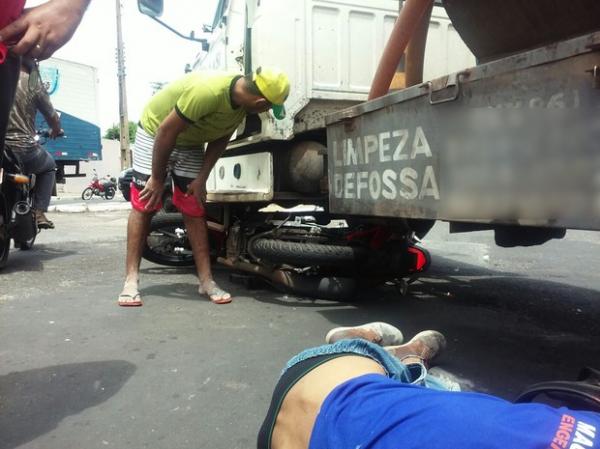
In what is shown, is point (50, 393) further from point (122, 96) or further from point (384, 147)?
point (122, 96)

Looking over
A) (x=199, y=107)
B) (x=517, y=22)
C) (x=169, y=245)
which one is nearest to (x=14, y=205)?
(x=169, y=245)

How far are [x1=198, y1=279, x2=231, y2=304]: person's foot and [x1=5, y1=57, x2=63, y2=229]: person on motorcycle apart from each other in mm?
2397

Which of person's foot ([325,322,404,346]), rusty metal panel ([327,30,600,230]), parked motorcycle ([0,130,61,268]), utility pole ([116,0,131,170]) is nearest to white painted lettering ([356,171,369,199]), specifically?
rusty metal panel ([327,30,600,230])

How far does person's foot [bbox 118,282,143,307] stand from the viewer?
3271 mm

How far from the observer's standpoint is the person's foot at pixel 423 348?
212 centimetres

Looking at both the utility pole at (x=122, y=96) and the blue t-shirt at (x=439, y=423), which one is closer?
the blue t-shirt at (x=439, y=423)

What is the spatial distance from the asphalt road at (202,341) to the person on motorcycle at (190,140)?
0.39 m

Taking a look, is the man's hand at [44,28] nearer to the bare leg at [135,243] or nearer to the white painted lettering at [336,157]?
the white painted lettering at [336,157]

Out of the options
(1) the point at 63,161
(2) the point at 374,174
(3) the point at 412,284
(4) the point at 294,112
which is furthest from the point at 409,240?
(1) the point at 63,161

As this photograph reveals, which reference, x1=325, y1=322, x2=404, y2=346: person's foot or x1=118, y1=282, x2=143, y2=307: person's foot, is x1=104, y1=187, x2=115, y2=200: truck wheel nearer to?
x1=118, y1=282, x2=143, y2=307: person's foot

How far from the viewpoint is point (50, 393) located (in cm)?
205

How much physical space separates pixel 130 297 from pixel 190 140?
111cm

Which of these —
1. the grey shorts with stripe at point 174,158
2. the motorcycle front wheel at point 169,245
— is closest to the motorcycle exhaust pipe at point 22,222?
the motorcycle front wheel at point 169,245

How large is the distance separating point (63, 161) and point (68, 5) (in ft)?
59.1
